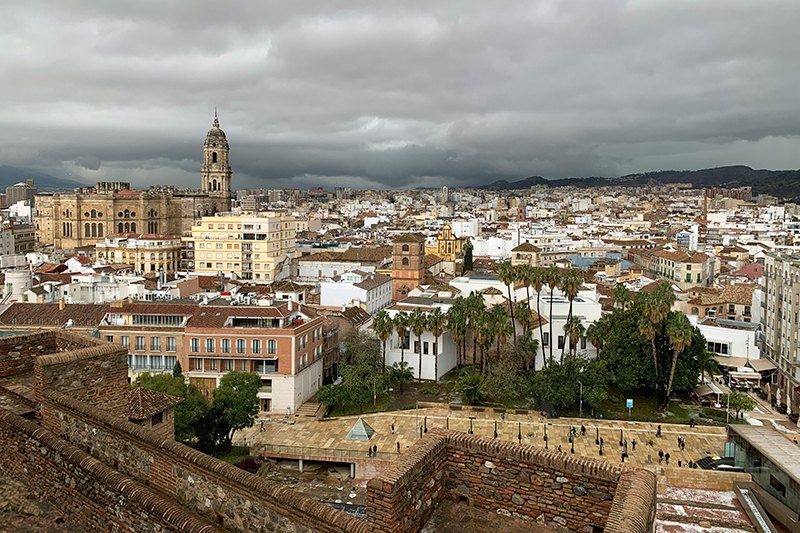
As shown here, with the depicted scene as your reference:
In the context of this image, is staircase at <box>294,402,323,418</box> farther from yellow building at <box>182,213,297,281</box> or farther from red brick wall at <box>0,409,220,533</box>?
yellow building at <box>182,213,297,281</box>

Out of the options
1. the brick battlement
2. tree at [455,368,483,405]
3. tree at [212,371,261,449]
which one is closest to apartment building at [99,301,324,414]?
tree at [212,371,261,449]

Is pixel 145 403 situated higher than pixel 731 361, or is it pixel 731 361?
pixel 145 403

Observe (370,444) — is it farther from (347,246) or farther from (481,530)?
(347,246)

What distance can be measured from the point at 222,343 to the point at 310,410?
22.7ft

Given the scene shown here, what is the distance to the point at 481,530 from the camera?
689cm

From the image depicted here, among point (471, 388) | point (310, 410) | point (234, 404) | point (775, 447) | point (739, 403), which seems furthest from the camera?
point (471, 388)

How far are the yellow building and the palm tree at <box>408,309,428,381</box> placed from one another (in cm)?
4028

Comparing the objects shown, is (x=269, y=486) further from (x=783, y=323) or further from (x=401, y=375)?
(x=783, y=323)

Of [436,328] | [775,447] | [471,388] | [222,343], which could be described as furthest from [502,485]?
[436,328]

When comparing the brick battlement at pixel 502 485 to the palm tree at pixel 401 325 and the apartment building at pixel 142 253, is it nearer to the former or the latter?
the palm tree at pixel 401 325

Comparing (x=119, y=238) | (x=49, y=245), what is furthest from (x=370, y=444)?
(x=49, y=245)

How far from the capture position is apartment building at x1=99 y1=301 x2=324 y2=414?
134ft

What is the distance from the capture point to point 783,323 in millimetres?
46031

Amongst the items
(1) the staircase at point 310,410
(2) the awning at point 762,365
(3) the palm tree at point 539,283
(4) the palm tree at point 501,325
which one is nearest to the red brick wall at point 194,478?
(1) the staircase at point 310,410
